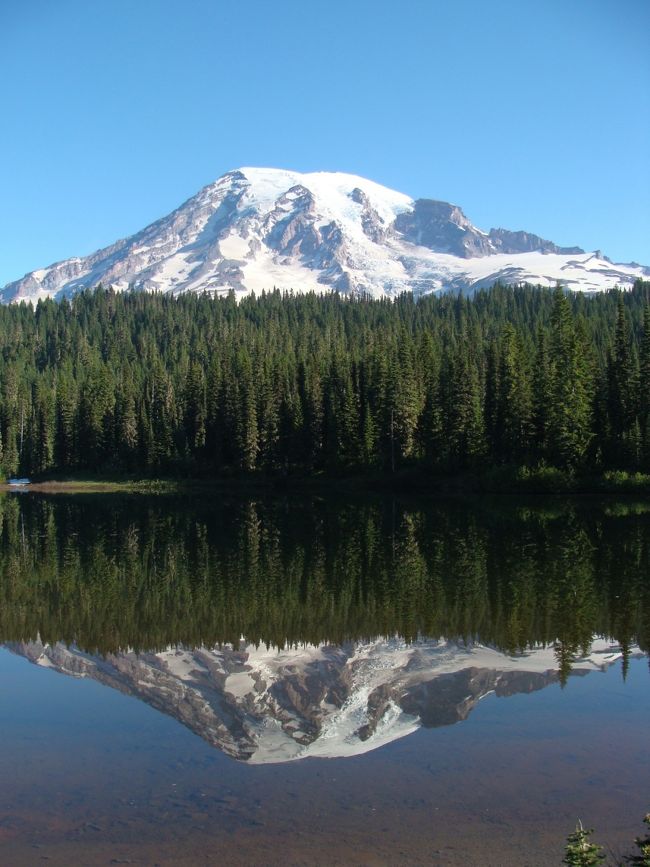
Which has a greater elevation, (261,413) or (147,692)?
(261,413)

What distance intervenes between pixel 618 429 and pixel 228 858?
7681 centimetres

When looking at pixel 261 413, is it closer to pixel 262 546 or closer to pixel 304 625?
pixel 262 546

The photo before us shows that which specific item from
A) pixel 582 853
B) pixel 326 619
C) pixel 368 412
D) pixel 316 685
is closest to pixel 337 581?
pixel 326 619

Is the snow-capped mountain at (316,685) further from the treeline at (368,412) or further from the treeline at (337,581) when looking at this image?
the treeline at (368,412)

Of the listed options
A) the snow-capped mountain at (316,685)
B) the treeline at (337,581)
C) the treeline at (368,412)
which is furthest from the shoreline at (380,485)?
the snow-capped mountain at (316,685)

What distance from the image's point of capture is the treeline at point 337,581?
25.2 m

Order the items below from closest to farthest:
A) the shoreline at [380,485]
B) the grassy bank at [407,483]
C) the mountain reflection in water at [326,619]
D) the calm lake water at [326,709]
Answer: the calm lake water at [326,709] < the mountain reflection in water at [326,619] < the shoreline at [380,485] < the grassy bank at [407,483]

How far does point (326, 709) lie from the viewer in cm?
1850

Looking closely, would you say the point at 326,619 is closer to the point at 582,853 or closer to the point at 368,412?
the point at 582,853

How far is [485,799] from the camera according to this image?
13.5 m

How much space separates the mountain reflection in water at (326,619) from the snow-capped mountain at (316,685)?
60 mm

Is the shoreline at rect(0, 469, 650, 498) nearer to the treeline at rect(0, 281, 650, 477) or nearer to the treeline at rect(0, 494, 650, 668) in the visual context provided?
the treeline at rect(0, 281, 650, 477)

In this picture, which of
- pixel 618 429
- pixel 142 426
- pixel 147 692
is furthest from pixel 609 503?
pixel 142 426

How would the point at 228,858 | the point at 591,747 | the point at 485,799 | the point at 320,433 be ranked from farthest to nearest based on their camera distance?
the point at 320,433 → the point at 591,747 → the point at 485,799 → the point at 228,858
